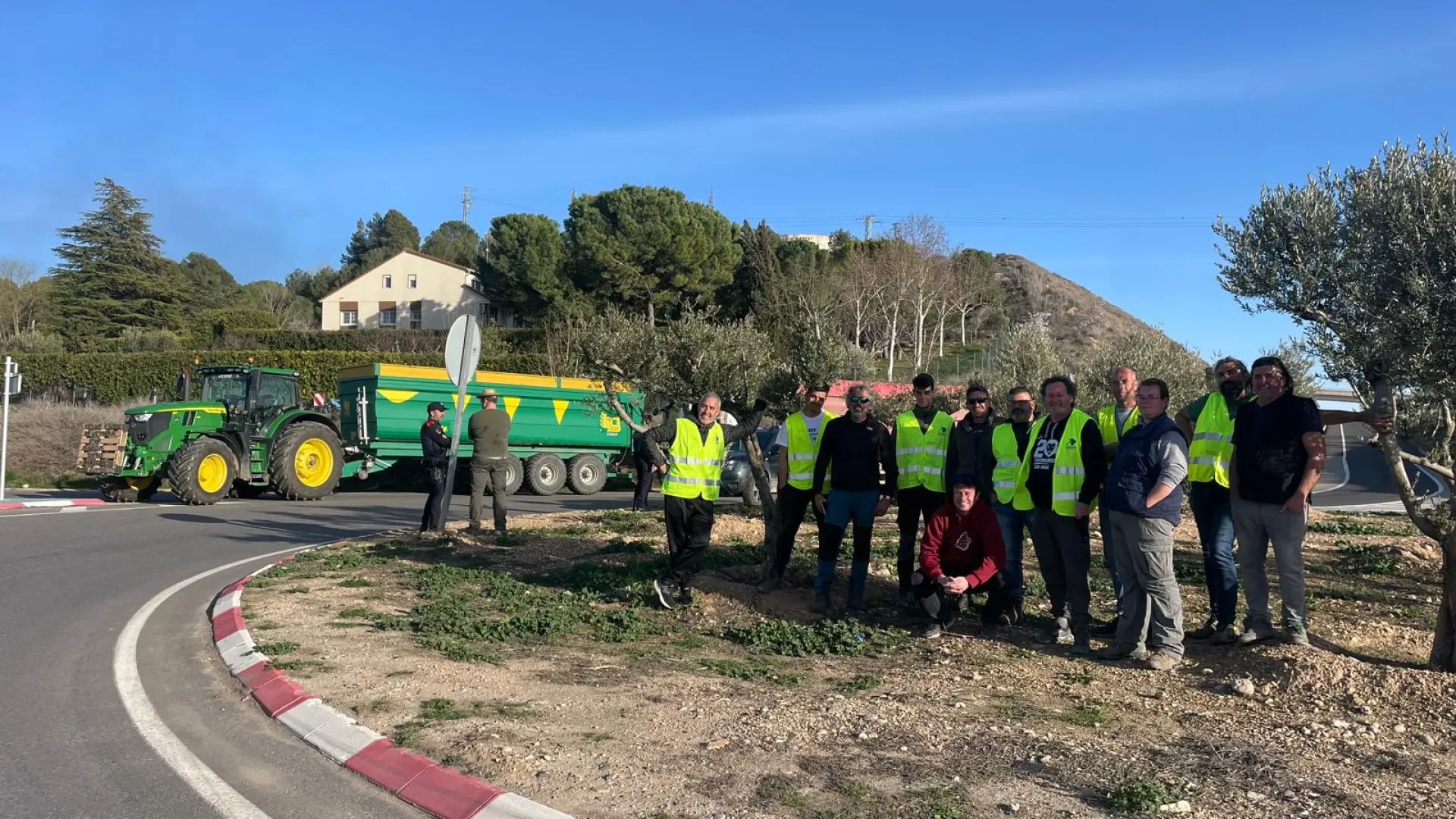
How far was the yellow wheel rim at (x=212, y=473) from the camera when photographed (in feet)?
55.1

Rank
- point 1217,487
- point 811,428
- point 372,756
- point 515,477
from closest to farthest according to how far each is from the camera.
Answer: point 372,756, point 1217,487, point 811,428, point 515,477

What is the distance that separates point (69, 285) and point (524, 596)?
46.3 metres

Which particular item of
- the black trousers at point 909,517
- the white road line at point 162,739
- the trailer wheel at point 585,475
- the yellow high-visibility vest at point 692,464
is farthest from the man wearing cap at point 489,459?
the trailer wheel at point 585,475

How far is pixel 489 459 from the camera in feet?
39.2

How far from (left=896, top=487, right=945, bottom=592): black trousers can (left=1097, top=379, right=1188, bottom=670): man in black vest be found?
1576mm

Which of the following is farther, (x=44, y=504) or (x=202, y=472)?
(x=202, y=472)

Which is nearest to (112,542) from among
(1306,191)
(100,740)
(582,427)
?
(100,740)

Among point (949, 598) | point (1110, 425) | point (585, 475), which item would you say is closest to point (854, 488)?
point (949, 598)

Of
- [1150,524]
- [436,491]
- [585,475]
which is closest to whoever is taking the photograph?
[1150,524]

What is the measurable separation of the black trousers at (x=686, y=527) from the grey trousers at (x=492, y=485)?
15.4 ft

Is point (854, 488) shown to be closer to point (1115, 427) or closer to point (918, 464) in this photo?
point (918, 464)

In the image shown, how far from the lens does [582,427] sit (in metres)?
22.5

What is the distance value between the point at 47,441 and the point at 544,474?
12316mm

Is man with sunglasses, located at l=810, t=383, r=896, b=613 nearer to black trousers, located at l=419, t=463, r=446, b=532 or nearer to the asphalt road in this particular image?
the asphalt road
